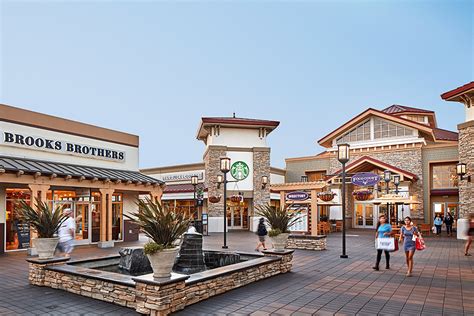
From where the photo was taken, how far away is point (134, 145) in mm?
21969

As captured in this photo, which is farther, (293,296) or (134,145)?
(134,145)

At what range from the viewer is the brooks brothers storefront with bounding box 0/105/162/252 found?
15.5m

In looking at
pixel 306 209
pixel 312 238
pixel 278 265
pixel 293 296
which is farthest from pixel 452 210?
pixel 293 296

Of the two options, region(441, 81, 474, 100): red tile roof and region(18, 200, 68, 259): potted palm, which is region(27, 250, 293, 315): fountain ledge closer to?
region(18, 200, 68, 259): potted palm

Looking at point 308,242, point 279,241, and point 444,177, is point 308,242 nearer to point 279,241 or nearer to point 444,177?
point 279,241

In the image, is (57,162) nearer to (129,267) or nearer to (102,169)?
(102,169)

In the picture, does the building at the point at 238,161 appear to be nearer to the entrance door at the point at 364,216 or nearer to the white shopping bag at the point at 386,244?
the entrance door at the point at 364,216

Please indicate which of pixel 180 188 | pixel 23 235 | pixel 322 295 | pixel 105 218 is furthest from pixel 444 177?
pixel 23 235

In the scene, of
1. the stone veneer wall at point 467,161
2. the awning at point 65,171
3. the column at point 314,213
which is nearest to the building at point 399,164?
the stone veneer wall at point 467,161

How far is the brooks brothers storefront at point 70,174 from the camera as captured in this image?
50.9 ft

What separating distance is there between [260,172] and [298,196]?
34.8 feet

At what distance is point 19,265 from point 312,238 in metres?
10.7

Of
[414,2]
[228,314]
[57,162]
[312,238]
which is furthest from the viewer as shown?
[414,2]

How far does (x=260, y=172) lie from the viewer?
2919 centimetres
